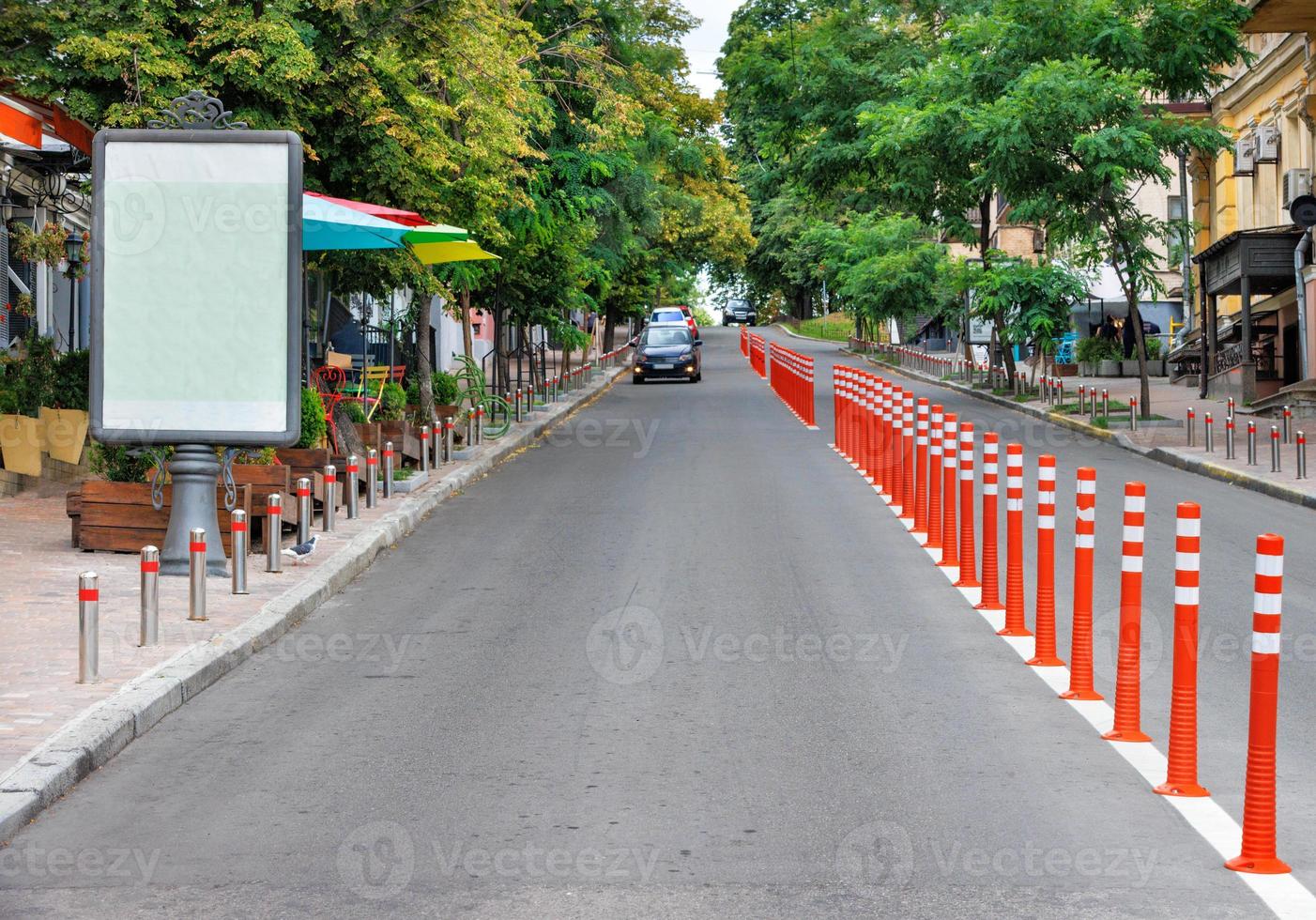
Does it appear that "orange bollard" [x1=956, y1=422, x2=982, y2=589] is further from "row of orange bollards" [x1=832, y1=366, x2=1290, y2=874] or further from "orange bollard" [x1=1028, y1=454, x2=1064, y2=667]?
"orange bollard" [x1=1028, y1=454, x2=1064, y2=667]

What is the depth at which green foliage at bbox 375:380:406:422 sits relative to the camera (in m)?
21.2

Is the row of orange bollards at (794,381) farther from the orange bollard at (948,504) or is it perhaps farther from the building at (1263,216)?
the orange bollard at (948,504)

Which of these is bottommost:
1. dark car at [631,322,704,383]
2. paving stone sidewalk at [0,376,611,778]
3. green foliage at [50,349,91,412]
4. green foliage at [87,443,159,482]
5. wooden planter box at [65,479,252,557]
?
paving stone sidewalk at [0,376,611,778]

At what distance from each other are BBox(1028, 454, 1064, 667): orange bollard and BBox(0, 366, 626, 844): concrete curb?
4.44 m

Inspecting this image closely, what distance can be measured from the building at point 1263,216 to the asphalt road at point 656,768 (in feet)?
71.0

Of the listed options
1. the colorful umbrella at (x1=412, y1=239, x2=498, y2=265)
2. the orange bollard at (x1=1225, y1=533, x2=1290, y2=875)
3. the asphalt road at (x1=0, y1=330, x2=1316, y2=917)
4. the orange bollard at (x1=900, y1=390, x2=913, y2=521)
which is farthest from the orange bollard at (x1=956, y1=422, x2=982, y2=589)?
the colorful umbrella at (x1=412, y1=239, x2=498, y2=265)

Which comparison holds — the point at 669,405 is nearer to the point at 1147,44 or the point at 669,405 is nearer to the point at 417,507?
the point at 1147,44

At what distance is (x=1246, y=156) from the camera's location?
38312 mm

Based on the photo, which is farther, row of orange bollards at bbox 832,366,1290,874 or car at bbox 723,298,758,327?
car at bbox 723,298,758,327

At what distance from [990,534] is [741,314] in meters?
105

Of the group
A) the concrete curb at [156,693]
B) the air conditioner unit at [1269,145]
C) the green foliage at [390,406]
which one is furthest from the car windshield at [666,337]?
the concrete curb at [156,693]

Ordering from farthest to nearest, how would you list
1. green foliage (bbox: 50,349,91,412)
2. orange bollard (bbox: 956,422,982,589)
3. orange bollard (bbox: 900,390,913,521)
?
green foliage (bbox: 50,349,91,412) → orange bollard (bbox: 900,390,913,521) → orange bollard (bbox: 956,422,982,589)

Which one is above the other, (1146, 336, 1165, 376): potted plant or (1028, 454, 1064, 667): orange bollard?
Answer: (1146, 336, 1165, 376): potted plant

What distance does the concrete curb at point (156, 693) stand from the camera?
671 cm
